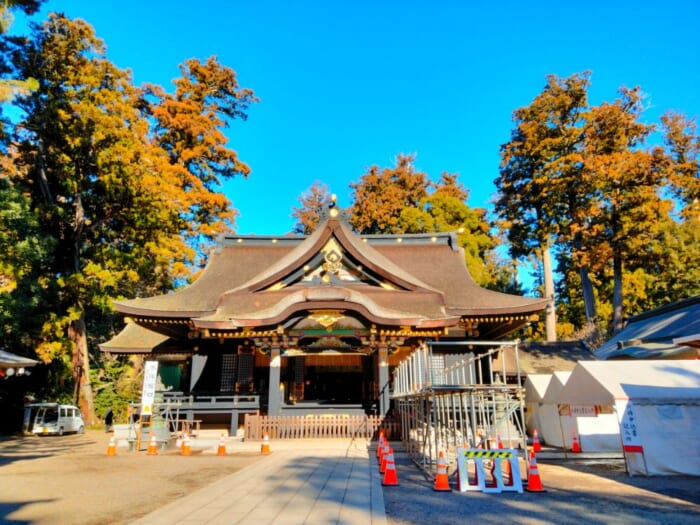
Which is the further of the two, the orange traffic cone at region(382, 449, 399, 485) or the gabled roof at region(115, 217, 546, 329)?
the gabled roof at region(115, 217, 546, 329)

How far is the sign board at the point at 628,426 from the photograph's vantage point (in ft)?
28.8

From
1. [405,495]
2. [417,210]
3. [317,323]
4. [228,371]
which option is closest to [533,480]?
[405,495]


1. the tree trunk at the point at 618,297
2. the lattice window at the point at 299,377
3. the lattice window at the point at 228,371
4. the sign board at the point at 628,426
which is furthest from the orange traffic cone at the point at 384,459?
the tree trunk at the point at 618,297

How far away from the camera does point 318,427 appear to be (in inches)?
497

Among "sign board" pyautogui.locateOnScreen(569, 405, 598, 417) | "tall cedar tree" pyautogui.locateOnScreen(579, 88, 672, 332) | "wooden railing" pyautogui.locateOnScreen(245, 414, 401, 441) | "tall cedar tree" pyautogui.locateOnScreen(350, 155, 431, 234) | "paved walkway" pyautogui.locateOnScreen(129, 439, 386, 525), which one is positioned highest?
"tall cedar tree" pyautogui.locateOnScreen(350, 155, 431, 234)

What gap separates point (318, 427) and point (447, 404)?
5366 millimetres

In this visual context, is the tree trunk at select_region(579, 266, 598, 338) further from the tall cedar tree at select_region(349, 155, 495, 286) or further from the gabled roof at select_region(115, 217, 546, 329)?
the gabled roof at select_region(115, 217, 546, 329)

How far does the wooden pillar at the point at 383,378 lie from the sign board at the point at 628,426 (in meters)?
6.07

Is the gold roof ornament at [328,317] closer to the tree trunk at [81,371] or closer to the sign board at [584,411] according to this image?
the sign board at [584,411]

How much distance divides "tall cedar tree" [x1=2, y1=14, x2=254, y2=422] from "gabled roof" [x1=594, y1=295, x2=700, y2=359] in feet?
66.4

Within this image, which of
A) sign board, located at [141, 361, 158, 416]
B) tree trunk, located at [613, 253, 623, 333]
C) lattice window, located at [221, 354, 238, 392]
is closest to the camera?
sign board, located at [141, 361, 158, 416]

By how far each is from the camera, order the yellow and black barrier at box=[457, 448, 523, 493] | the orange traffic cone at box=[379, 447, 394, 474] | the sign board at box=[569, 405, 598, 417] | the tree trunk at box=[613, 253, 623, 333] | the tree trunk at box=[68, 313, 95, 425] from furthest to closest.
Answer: the tree trunk at box=[613, 253, 623, 333]
the tree trunk at box=[68, 313, 95, 425]
the sign board at box=[569, 405, 598, 417]
the orange traffic cone at box=[379, 447, 394, 474]
the yellow and black barrier at box=[457, 448, 523, 493]

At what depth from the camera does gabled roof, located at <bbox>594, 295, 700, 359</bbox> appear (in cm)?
1427

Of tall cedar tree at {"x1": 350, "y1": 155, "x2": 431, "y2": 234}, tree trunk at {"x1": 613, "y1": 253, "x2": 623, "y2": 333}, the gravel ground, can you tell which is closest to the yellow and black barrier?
the gravel ground
